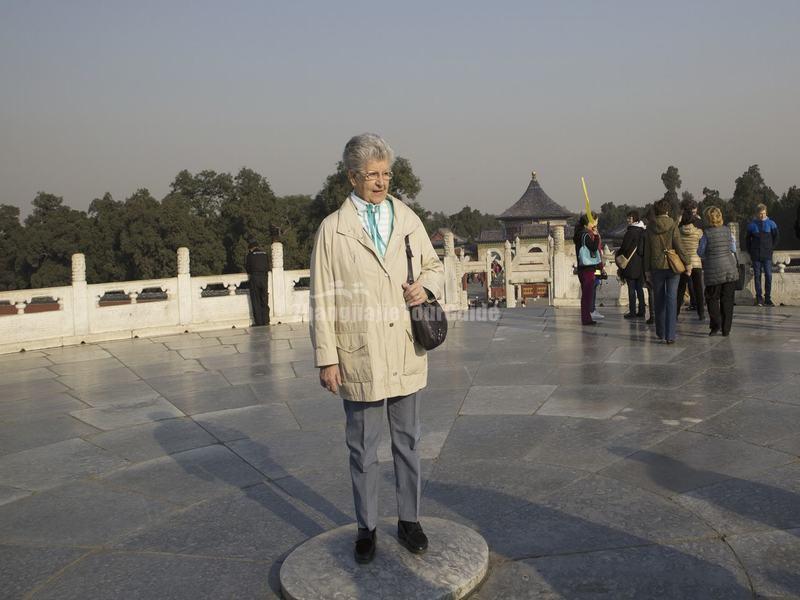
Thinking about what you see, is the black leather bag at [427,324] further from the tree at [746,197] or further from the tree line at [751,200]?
the tree at [746,197]

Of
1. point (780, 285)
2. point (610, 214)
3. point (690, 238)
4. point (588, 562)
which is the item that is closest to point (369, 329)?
point (588, 562)

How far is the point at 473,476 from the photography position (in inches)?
156

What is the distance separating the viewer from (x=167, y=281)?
12938mm

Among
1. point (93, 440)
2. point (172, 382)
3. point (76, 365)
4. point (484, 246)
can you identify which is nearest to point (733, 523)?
point (93, 440)

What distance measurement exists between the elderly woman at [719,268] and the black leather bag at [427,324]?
6677 millimetres

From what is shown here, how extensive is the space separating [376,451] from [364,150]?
4.06ft

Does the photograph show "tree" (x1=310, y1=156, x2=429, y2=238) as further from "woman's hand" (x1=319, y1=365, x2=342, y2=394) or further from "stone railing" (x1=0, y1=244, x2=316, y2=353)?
"woman's hand" (x1=319, y1=365, x2=342, y2=394)

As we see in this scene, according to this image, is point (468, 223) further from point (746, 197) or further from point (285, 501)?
point (285, 501)

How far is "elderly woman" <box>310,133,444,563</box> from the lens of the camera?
113 inches

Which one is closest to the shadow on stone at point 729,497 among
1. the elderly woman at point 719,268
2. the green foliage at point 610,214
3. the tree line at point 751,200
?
the elderly woman at point 719,268

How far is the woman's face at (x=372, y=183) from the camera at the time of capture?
9.44 ft

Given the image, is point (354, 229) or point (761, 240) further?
point (761, 240)

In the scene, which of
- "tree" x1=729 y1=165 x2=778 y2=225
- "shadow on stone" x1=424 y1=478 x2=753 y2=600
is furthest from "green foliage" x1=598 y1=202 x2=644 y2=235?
"shadow on stone" x1=424 y1=478 x2=753 y2=600

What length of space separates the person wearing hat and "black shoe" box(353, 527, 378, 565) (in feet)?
35.6
